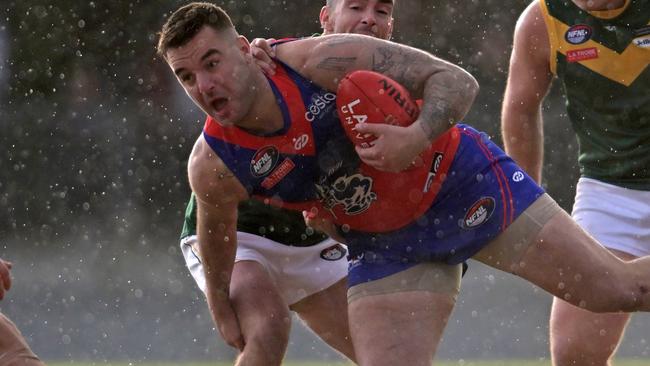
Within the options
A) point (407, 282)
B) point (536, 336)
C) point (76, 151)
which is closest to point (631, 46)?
point (407, 282)

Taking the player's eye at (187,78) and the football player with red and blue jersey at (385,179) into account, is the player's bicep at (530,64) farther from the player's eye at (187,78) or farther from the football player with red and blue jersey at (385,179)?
the player's eye at (187,78)

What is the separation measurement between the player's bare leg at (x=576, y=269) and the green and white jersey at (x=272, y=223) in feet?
Result: 4.49

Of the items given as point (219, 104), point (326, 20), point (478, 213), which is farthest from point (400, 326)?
point (326, 20)

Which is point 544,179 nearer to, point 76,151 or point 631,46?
point 76,151

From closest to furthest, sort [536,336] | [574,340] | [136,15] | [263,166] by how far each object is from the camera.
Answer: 1. [263,166]
2. [574,340]
3. [536,336]
4. [136,15]

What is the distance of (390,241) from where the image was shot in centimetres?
449

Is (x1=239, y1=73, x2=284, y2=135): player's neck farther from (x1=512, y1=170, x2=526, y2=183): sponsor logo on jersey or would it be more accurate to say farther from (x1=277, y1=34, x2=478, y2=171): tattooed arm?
(x1=512, y1=170, x2=526, y2=183): sponsor logo on jersey

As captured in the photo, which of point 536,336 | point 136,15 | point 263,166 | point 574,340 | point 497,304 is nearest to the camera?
point 263,166

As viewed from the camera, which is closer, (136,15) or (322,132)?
(322,132)

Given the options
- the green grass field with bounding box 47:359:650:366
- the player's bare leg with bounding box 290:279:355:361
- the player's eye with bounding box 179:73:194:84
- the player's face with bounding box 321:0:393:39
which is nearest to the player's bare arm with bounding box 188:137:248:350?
the player's eye with bounding box 179:73:194:84

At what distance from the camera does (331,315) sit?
5539 mm

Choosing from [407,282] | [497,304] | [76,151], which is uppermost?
[407,282]

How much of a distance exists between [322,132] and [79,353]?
6490mm

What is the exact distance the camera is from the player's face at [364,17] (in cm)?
541
